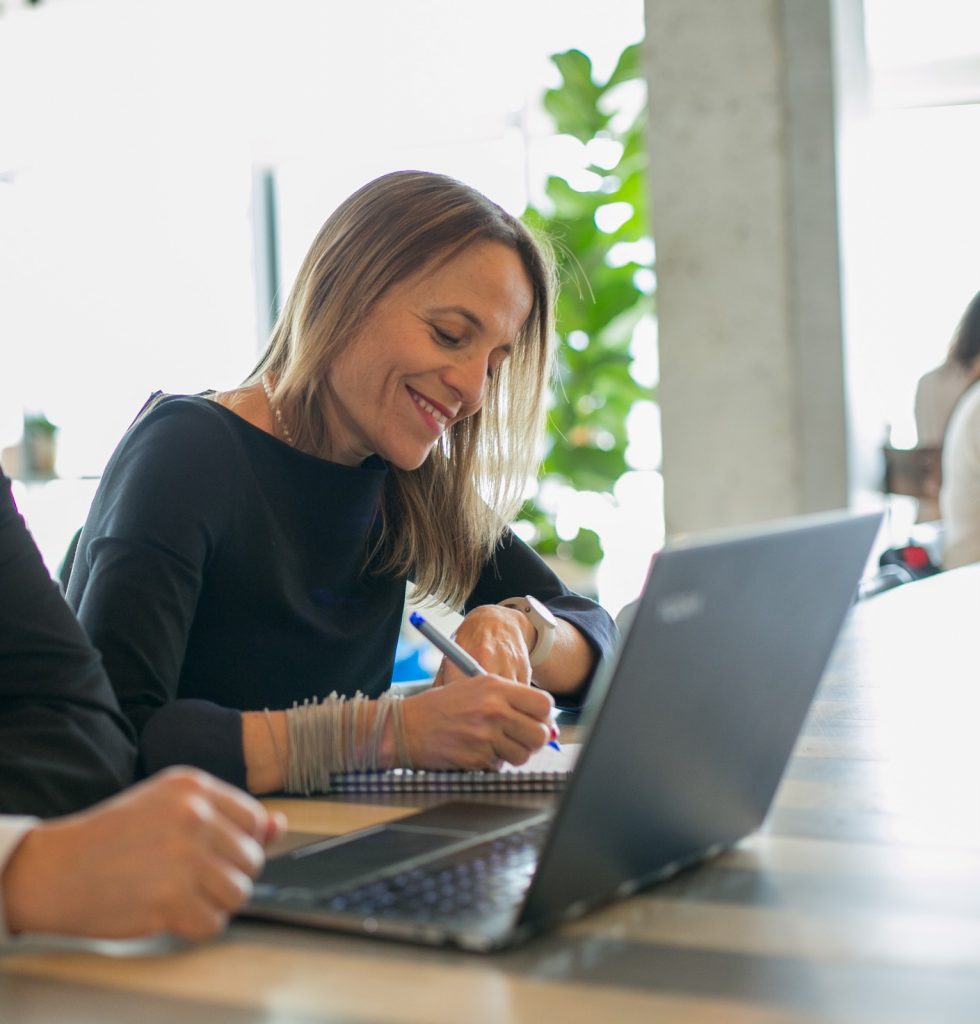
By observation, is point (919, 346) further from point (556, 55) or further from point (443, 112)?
point (443, 112)

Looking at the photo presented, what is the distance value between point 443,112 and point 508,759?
14.4 feet

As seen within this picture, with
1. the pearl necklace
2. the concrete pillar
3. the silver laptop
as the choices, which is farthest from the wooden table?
the concrete pillar

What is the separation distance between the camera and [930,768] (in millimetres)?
1064

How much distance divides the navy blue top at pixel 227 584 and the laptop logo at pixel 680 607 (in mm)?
524

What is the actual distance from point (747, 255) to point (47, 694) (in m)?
2.79

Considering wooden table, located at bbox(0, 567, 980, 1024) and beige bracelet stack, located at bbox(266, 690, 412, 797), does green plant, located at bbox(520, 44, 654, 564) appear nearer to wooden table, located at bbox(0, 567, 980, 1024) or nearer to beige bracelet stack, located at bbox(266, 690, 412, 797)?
beige bracelet stack, located at bbox(266, 690, 412, 797)

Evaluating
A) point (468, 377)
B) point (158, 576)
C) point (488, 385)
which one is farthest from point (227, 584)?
point (488, 385)

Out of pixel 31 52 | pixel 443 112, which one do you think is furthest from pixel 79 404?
pixel 443 112

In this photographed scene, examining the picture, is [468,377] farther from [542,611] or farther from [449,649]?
[449,649]

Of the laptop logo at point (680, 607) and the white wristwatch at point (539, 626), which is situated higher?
the laptop logo at point (680, 607)

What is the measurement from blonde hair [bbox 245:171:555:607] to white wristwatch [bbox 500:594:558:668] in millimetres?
206

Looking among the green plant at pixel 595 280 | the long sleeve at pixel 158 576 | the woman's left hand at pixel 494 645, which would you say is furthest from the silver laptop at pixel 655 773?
the green plant at pixel 595 280

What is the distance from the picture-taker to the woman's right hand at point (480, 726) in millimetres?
1063

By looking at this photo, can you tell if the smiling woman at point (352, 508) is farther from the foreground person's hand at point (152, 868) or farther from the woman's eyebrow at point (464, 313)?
the foreground person's hand at point (152, 868)
